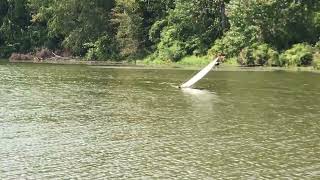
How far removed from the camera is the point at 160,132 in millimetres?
21828

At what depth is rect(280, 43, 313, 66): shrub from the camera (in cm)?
5859

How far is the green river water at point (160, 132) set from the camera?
16.1 m

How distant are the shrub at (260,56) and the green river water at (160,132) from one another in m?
22.2

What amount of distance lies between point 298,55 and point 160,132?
40335mm

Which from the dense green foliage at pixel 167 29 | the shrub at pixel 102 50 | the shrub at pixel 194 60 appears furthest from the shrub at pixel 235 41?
the shrub at pixel 102 50

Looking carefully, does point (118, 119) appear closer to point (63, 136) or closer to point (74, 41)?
point (63, 136)

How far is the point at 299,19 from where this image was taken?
208 ft

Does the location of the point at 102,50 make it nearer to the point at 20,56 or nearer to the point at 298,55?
the point at 20,56

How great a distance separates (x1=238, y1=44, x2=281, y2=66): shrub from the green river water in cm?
2217

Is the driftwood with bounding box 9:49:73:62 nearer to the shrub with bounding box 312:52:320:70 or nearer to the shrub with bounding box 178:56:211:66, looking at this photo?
the shrub with bounding box 178:56:211:66

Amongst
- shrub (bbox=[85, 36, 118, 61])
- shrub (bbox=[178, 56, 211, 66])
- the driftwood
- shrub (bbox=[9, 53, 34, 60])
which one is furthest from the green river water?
shrub (bbox=[9, 53, 34, 60])

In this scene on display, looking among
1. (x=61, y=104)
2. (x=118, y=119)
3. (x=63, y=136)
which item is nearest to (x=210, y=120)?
(x=118, y=119)

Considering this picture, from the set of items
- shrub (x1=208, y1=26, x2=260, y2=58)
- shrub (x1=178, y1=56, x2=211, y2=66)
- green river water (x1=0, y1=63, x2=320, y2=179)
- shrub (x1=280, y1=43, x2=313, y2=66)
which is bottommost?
green river water (x1=0, y1=63, x2=320, y2=179)

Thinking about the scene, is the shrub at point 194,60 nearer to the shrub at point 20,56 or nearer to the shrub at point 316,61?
the shrub at point 316,61
